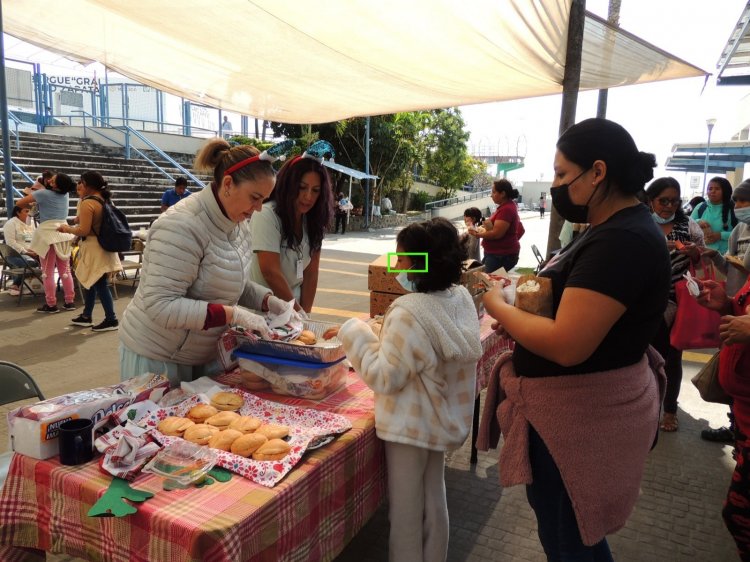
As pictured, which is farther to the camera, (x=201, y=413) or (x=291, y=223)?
(x=291, y=223)

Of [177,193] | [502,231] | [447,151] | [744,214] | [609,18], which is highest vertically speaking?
[609,18]

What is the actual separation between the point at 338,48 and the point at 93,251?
4.04 m

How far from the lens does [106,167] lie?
14703 mm

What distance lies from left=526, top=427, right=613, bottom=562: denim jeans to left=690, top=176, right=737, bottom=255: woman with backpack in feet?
17.4

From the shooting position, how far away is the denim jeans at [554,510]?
5.24 ft

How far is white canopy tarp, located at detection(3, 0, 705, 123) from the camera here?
3.52 metres

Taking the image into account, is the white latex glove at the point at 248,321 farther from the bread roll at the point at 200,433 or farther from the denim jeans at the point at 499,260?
the denim jeans at the point at 499,260

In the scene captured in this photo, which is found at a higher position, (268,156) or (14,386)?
(268,156)

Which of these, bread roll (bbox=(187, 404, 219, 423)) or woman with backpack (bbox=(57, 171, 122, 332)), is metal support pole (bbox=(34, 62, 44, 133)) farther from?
bread roll (bbox=(187, 404, 219, 423))

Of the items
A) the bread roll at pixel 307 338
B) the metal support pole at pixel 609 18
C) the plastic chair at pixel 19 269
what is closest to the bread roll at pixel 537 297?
the bread roll at pixel 307 338

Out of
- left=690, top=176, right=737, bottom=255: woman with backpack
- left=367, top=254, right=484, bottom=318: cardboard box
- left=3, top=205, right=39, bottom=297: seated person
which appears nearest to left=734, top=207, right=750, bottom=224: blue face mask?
left=690, top=176, right=737, bottom=255: woman with backpack

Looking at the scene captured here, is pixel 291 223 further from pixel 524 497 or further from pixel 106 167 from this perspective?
pixel 106 167

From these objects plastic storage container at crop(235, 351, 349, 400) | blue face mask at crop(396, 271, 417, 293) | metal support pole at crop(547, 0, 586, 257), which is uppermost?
metal support pole at crop(547, 0, 586, 257)

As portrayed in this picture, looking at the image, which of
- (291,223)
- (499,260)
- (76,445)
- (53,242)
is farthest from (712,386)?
(53,242)
